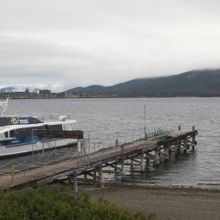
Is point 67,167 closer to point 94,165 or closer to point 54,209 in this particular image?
point 94,165

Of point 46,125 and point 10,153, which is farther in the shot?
point 46,125

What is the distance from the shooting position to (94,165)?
31.7 metres

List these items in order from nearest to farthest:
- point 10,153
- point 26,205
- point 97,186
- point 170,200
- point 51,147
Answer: point 26,205, point 170,200, point 97,186, point 10,153, point 51,147

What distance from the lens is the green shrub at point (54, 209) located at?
31.4 feet

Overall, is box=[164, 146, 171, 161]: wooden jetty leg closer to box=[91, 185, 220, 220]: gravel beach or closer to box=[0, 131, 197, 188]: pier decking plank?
box=[0, 131, 197, 188]: pier decking plank

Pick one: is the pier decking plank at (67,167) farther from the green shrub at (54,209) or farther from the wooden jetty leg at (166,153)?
the green shrub at (54,209)

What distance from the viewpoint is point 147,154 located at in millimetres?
43500

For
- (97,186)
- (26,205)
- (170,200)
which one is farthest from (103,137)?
(26,205)

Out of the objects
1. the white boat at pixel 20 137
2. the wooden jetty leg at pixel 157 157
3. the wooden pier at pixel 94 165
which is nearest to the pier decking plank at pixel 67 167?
the wooden pier at pixel 94 165

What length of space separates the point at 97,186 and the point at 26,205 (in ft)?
68.9

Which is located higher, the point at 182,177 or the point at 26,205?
the point at 26,205

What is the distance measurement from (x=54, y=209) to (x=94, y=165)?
21.7m

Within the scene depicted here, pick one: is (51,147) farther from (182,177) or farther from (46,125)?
(182,177)

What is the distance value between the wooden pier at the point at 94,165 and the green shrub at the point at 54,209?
13336mm
